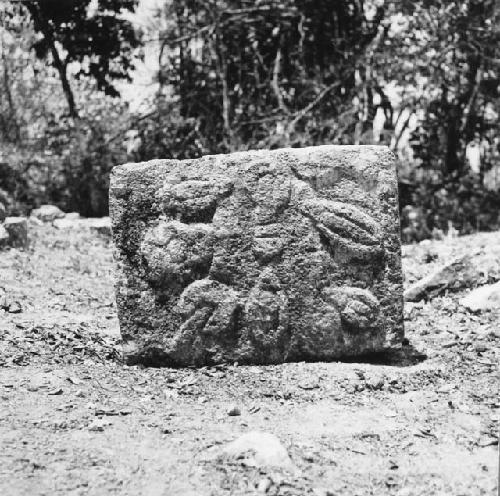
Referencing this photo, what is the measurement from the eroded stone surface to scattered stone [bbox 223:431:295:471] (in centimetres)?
104

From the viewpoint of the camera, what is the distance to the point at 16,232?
726 centimetres

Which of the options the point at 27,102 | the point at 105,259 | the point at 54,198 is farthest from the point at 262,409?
the point at 27,102

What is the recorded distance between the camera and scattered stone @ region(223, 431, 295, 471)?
2770mm

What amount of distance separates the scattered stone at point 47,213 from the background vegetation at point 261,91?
0.30 meters

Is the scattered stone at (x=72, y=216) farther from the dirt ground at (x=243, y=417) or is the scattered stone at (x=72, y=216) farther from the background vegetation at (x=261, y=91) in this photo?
the dirt ground at (x=243, y=417)

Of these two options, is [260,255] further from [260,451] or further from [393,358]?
[260,451]

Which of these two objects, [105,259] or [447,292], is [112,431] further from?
[105,259]

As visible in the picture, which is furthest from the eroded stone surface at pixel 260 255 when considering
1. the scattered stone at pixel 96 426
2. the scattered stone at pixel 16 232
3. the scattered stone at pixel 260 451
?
the scattered stone at pixel 16 232

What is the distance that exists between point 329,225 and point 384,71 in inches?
229

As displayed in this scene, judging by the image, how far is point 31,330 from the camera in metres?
4.32

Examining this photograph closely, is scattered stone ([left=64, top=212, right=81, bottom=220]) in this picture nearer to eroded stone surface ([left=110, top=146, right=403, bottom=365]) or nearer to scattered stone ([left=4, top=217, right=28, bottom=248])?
scattered stone ([left=4, top=217, right=28, bottom=248])

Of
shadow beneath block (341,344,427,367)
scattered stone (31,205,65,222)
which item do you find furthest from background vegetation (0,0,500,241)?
shadow beneath block (341,344,427,367)

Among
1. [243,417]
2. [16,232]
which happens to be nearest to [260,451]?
[243,417]

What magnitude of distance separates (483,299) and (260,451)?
101 inches
